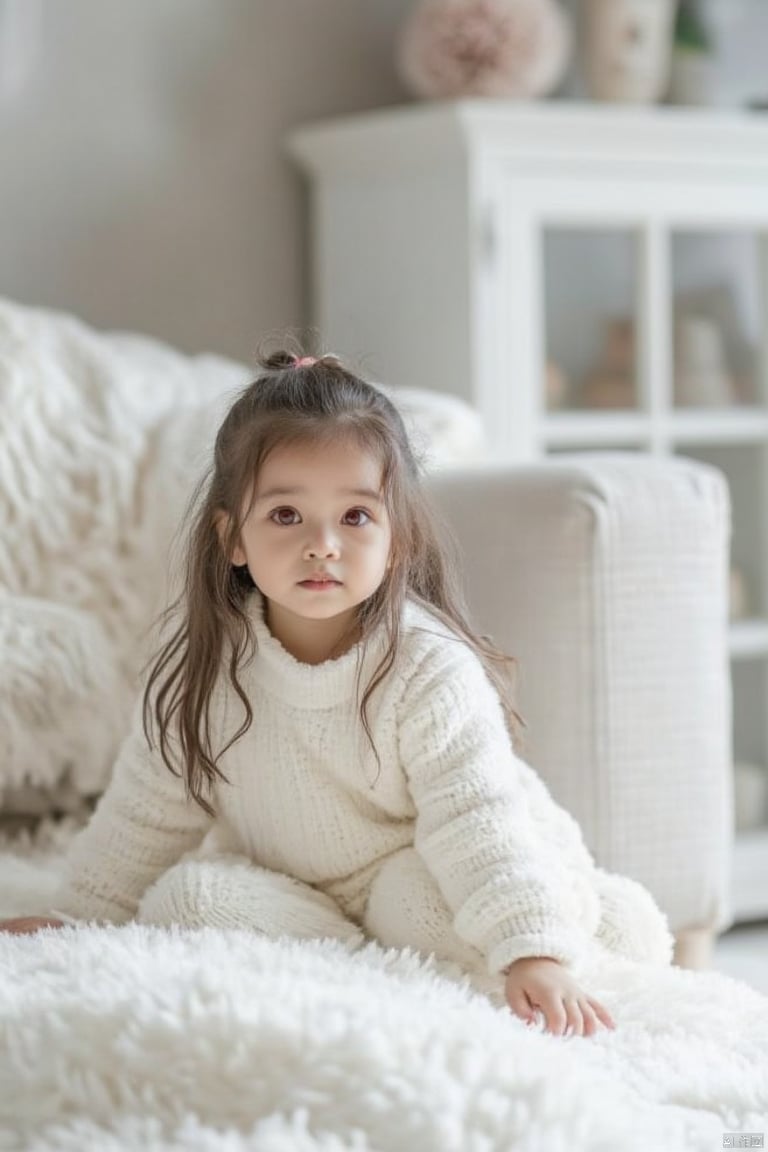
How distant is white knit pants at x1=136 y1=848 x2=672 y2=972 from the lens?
115cm

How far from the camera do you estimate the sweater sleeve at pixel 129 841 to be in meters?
1.26

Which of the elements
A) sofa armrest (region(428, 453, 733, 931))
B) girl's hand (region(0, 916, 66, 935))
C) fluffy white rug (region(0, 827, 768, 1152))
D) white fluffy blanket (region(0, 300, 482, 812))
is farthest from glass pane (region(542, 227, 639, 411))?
fluffy white rug (region(0, 827, 768, 1152))

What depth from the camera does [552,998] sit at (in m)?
1.04

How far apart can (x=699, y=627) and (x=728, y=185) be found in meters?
1.08

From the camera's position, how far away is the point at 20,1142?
82 centimetres

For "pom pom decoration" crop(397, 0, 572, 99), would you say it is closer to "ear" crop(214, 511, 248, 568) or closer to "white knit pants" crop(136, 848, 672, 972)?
"ear" crop(214, 511, 248, 568)

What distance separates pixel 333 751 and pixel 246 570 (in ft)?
0.52

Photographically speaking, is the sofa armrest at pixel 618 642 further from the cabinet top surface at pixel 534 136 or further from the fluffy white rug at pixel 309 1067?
the cabinet top surface at pixel 534 136

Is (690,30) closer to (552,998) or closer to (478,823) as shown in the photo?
(478,823)

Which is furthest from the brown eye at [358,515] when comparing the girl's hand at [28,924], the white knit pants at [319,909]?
the girl's hand at [28,924]

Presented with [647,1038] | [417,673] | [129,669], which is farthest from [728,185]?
[647,1038]

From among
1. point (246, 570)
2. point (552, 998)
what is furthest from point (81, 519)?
point (552, 998)

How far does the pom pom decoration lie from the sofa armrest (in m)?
0.94

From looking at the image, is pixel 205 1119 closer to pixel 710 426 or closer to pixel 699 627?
pixel 699 627
